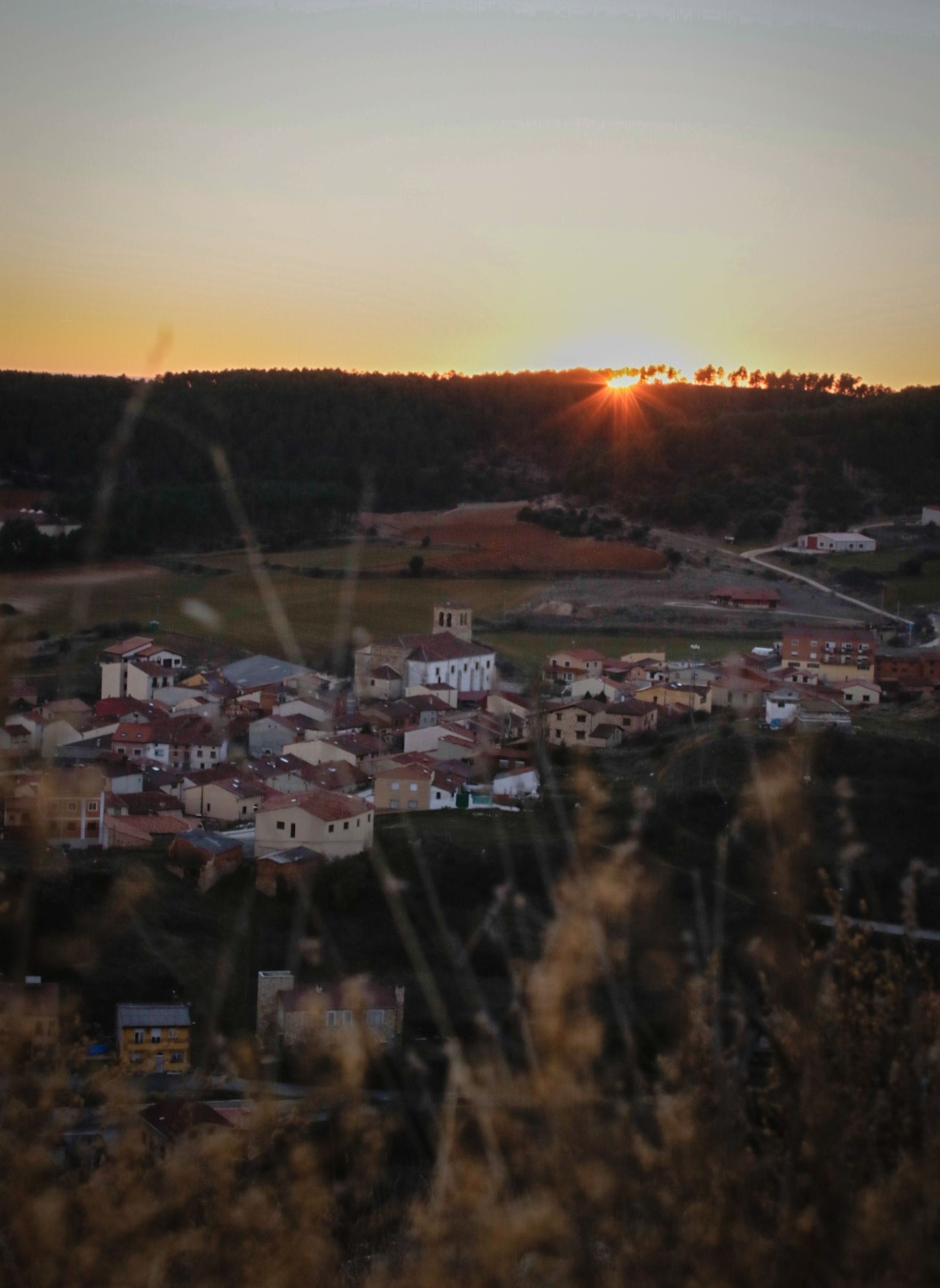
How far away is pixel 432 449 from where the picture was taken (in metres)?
38.7

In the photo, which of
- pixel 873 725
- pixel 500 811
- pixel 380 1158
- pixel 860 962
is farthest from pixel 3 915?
pixel 873 725

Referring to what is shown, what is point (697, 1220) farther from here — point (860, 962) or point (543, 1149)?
point (860, 962)

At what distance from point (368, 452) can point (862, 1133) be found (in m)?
34.6

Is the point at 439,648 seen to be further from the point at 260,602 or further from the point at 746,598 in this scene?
the point at 746,598

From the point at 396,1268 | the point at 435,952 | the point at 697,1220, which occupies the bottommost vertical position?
the point at 435,952

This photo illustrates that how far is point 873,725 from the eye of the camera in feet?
35.6

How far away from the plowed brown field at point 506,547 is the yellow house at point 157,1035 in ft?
57.5

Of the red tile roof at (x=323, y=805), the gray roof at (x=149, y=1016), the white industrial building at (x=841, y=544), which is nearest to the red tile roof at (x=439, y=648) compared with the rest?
the red tile roof at (x=323, y=805)

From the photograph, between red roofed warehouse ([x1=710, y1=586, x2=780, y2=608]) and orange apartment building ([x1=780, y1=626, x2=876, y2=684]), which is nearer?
orange apartment building ([x1=780, y1=626, x2=876, y2=684])

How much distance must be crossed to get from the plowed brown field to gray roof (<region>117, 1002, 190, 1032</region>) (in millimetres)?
17435

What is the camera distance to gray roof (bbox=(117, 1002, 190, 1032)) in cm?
600

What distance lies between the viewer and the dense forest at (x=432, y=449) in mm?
26797

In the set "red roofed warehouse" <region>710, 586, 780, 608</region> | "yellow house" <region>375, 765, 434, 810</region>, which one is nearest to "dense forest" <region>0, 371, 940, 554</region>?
"red roofed warehouse" <region>710, 586, 780, 608</region>

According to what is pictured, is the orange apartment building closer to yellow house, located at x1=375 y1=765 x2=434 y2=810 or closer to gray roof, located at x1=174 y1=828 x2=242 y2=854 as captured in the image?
yellow house, located at x1=375 y1=765 x2=434 y2=810
